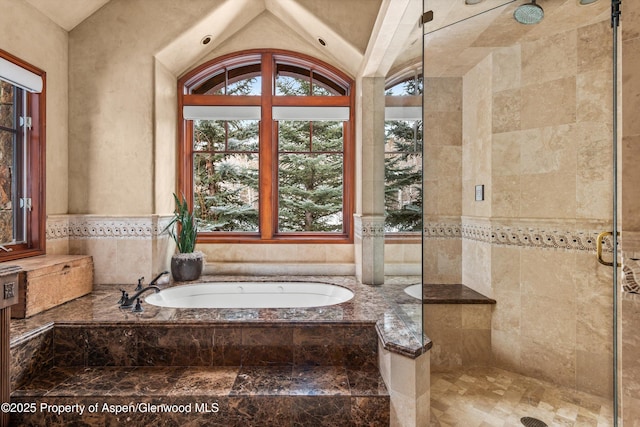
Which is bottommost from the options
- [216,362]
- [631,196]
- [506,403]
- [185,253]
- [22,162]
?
[506,403]

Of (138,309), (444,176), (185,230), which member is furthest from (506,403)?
(185,230)

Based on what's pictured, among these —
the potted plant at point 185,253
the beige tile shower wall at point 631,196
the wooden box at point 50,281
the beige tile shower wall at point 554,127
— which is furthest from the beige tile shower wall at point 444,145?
the wooden box at point 50,281

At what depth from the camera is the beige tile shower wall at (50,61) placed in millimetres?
2236

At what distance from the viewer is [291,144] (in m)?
3.28

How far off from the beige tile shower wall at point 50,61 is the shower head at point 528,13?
3161 mm

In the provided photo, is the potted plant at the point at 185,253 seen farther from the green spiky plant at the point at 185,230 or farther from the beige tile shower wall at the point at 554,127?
the beige tile shower wall at the point at 554,127

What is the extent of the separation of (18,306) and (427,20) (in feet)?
9.58

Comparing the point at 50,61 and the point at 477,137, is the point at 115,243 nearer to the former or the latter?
the point at 50,61

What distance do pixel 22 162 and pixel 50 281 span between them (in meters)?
0.89

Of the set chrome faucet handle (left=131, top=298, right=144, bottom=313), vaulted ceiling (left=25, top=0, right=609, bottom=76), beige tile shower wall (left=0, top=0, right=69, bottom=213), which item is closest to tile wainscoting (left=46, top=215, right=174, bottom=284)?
beige tile shower wall (left=0, top=0, right=69, bottom=213)

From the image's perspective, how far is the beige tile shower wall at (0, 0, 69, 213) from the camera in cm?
224

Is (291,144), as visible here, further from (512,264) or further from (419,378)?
(419,378)

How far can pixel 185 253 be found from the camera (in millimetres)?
2926

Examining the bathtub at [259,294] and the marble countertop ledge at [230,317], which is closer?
the marble countertop ledge at [230,317]
